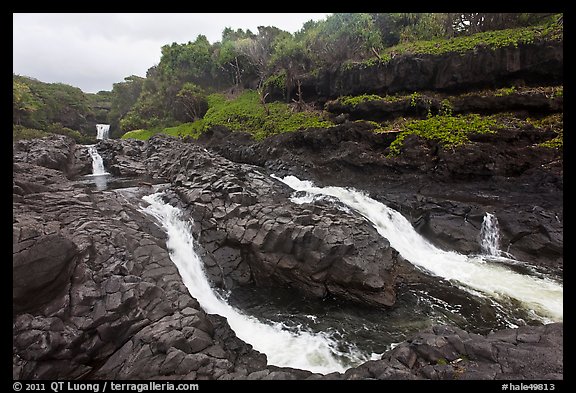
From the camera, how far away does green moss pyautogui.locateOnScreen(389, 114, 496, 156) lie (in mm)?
19203

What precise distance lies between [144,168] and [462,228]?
23595 millimetres

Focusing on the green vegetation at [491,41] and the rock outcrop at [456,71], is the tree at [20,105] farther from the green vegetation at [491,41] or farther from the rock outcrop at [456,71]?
the green vegetation at [491,41]

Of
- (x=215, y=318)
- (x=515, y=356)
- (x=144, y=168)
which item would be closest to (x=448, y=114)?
(x=515, y=356)

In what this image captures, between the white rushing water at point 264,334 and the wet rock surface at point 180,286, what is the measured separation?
518mm

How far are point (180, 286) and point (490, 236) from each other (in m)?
15.0

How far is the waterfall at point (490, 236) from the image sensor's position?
14484mm

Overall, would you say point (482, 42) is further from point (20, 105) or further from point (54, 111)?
point (54, 111)

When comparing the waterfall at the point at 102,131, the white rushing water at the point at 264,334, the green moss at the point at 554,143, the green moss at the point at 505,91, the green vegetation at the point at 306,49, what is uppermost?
the green vegetation at the point at 306,49

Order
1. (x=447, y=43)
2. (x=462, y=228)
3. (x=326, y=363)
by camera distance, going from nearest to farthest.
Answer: (x=326, y=363) < (x=462, y=228) < (x=447, y=43)

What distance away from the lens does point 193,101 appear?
40719mm

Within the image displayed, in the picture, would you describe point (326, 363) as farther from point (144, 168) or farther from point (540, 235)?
point (144, 168)

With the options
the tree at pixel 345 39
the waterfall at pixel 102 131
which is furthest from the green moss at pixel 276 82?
the waterfall at pixel 102 131

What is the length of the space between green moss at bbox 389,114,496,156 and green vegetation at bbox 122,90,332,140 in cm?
691
